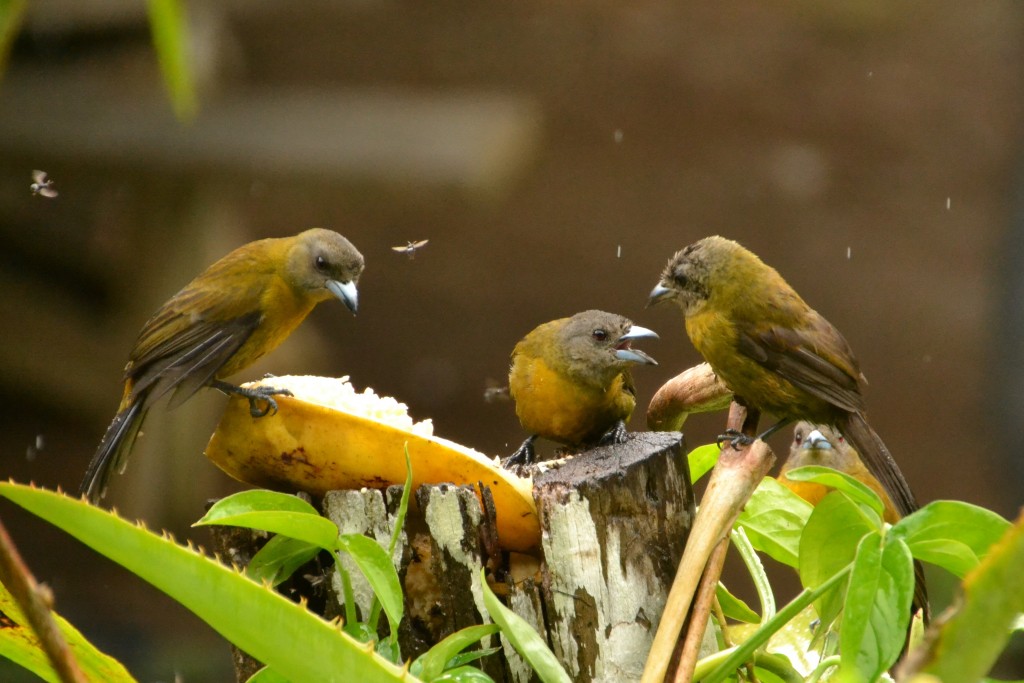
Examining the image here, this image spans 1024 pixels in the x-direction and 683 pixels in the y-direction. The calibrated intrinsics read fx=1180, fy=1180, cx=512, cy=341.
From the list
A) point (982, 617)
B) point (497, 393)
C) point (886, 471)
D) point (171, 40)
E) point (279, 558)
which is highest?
point (171, 40)

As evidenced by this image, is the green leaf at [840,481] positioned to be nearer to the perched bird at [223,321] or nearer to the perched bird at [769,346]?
the perched bird at [769,346]

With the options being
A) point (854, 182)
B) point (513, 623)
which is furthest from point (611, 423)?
point (854, 182)

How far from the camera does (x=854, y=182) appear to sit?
21.5 feet

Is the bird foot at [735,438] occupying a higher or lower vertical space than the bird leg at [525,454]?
higher

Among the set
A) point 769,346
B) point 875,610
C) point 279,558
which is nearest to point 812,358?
point 769,346

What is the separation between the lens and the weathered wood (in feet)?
6.35

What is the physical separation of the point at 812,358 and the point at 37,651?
1.78 meters

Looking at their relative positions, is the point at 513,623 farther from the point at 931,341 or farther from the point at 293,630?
the point at 931,341

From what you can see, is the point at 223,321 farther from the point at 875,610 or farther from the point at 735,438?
the point at 875,610

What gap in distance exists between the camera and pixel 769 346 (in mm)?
2740

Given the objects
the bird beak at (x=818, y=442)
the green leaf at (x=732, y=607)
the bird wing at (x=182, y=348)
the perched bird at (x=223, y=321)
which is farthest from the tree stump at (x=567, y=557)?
the bird beak at (x=818, y=442)

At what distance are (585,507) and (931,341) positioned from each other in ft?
16.7

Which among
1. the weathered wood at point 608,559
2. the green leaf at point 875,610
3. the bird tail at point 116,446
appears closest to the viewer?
the green leaf at point 875,610

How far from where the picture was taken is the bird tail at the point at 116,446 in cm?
277
